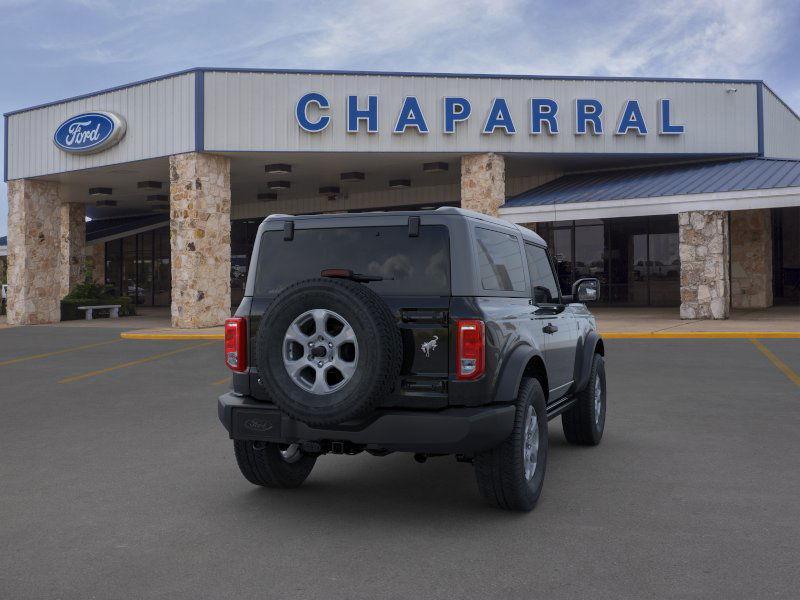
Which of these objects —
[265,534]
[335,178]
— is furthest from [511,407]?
[335,178]

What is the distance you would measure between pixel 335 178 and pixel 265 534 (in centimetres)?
2543

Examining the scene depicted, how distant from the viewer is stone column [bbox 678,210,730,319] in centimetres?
2195

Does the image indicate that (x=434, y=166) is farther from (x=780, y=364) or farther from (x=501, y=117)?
(x=780, y=364)

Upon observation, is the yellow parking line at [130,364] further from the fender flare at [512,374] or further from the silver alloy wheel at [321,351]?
the fender flare at [512,374]

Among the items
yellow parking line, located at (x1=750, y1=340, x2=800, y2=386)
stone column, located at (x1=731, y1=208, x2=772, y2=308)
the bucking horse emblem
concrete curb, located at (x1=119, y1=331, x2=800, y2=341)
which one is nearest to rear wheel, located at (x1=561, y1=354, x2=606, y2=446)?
the bucking horse emblem

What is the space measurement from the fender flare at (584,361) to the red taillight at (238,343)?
114 inches

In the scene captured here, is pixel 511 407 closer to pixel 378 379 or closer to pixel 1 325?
pixel 378 379

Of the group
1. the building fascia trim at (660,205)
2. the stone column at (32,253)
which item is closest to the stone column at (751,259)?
the building fascia trim at (660,205)

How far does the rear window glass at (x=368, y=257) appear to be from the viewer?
194 inches

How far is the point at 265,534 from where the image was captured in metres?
4.67

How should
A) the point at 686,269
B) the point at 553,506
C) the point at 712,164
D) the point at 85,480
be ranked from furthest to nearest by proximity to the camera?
the point at 712,164 → the point at 686,269 → the point at 85,480 → the point at 553,506

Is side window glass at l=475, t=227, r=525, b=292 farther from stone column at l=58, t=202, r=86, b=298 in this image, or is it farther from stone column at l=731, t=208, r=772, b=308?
stone column at l=58, t=202, r=86, b=298

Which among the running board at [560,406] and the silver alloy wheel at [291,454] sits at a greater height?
the running board at [560,406]

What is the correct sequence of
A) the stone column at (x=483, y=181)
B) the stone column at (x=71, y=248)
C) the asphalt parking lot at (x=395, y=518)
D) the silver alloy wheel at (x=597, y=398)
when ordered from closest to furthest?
the asphalt parking lot at (x=395, y=518)
the silver alloy wheel at (x=597, y=398)
the stone column at (x=483, y=181)
the stone column at (x=71, y=248)
